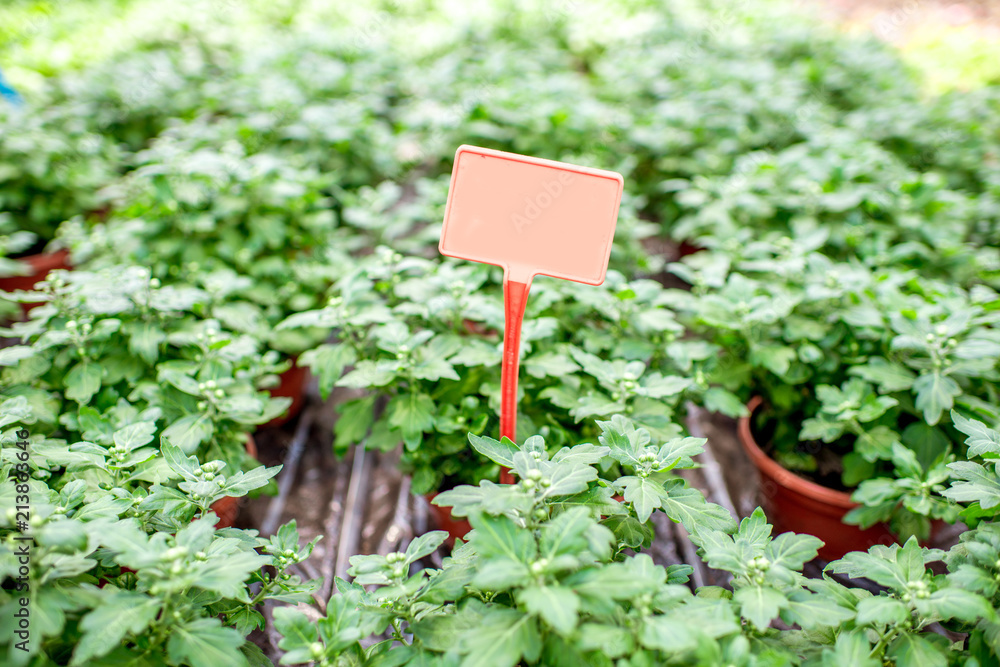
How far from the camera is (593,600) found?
3.56 feet

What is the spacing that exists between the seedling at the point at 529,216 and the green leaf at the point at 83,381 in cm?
132

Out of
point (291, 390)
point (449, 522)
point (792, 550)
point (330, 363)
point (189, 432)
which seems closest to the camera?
point (792, 550)

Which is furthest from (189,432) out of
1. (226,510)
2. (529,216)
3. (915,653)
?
(915,653)

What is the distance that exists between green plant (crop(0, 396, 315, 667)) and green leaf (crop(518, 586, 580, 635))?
62 cm

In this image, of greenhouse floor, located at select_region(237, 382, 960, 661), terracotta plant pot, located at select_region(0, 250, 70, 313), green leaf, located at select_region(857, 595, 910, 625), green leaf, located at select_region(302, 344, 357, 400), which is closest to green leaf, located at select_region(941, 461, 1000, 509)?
green leaf, located at select_region(857, 595, 910, 625)

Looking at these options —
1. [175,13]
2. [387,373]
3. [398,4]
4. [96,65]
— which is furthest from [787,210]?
[175,13]

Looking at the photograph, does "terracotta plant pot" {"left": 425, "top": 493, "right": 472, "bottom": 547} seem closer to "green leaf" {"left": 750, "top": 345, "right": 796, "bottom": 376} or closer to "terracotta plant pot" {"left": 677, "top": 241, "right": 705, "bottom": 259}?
"green leaf" {"left": 750, "top": 345, "right": 796, "bottom": 376}

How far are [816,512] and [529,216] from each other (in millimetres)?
1703

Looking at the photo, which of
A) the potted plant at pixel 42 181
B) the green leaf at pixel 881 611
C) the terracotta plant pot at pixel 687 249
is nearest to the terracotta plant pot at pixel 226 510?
the green leaf at pixel 881 611

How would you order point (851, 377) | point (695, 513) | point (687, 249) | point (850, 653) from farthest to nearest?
point (687, 249)
point (851, 377)
point (695, 513)
point (850, 653)

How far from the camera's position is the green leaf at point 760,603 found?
112 centimetres

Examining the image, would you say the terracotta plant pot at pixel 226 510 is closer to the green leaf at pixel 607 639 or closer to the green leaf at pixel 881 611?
the green leaf at pixel 607 639

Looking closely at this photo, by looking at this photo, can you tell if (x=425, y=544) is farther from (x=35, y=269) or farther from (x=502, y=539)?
(x=35, y=269)

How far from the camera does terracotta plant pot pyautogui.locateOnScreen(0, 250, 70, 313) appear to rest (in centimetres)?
323
